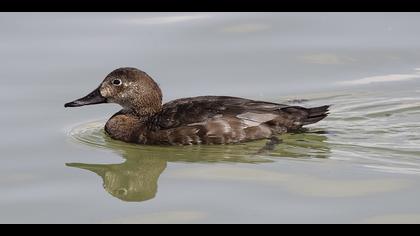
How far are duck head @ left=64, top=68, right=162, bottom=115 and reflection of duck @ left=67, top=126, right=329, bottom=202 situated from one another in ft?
1.57

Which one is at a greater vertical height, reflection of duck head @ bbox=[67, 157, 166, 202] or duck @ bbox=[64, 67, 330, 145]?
duck @ bbox=[64, 67, 330, 145]

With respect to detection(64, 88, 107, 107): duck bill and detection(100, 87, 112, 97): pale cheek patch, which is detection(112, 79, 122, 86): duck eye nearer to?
detection(100, 87, 112, 97): pale cheek patch

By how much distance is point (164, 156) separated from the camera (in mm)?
11266

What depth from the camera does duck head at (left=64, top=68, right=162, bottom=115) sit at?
39.4ft

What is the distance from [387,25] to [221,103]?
15.5ft

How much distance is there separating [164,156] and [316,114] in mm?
1698

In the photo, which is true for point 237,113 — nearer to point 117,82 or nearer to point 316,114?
point 316,114

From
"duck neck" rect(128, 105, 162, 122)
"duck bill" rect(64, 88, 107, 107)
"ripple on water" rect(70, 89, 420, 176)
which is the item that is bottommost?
"ripple on water" rect(70, 89, 420, 176)

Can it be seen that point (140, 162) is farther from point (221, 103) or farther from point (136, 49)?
point (136, 49)

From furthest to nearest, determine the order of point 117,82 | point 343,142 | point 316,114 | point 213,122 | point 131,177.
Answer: point 117,82, point 316,114, point 213,122, point 343,142, point 131,177

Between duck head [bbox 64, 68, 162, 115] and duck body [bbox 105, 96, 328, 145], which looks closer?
duck body [bbox 105, 96, 328, 145]

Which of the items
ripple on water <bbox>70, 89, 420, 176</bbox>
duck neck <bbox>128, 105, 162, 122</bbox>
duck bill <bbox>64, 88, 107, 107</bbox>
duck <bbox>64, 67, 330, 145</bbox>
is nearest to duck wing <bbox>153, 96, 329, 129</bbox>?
duck <bbox>64, 67, 330, 145</bbox>

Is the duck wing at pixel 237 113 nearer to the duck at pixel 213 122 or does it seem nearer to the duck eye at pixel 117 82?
the duck at pixel 213 122

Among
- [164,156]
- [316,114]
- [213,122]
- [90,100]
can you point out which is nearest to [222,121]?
[213,122]
